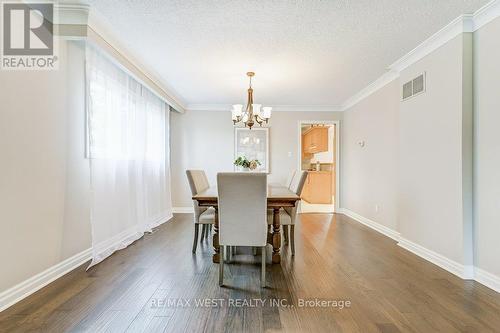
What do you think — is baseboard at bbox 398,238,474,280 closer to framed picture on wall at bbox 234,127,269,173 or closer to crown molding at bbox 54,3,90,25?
framed picture on wall at bbox 234,127,269,173

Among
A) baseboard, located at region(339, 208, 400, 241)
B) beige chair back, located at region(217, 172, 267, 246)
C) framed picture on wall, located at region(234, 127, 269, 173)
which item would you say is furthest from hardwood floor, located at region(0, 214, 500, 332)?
framed picture on wall, located at region(234, 127, 269, 173)

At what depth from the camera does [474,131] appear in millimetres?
2506

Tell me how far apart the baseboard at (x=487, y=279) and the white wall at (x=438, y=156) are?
0.36 feet

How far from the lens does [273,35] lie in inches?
109

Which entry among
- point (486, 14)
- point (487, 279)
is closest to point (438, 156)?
point (487, 279)

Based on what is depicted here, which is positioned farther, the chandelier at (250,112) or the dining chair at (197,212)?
the chandelier at (250,112)

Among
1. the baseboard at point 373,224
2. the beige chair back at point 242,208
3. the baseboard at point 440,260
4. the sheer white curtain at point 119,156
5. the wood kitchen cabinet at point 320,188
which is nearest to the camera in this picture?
the beige chair back at point 242,208

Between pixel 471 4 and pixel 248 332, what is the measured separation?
3.15 meters

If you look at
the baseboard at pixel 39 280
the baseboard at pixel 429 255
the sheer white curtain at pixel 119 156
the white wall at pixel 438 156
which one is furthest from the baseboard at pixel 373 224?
the baseboard at pixel 39 280

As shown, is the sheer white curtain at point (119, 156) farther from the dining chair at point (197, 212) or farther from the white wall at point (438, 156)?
the white wall at point (438, 156)

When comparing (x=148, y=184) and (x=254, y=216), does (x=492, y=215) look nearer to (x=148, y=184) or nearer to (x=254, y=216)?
(x=254, y=216)

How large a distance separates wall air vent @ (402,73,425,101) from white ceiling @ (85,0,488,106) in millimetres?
360

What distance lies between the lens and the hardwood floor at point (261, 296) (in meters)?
1.72

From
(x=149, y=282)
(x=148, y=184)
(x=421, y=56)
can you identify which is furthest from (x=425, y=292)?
(x=148, y=184)
